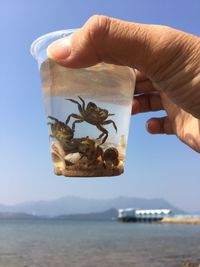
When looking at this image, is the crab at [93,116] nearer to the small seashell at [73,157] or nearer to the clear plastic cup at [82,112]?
the clear plastic cup at [82,112]

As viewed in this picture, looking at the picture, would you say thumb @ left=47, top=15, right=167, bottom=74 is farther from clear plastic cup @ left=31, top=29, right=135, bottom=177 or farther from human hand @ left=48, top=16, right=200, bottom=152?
clear plastic cup @ left=31, top=29, right=135, bottom=177

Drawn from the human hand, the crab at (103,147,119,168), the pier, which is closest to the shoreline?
the pier

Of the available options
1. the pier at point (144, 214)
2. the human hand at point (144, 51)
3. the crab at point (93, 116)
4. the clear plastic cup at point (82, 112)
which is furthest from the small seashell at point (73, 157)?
the pier at point (144, 214)

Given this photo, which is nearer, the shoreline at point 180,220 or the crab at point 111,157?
the crab at point 111,157

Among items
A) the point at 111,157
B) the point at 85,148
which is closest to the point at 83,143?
the point at 85,148

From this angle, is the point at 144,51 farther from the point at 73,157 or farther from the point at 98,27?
the point at 73,157

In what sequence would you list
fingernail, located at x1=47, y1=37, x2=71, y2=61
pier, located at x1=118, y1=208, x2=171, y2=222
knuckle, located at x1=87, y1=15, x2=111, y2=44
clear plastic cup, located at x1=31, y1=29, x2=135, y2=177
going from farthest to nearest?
pier, located at x1=118, y1=208, x2=171, y2=222
clear plastic cup, located at x1=31, y1=29, x2=135, y2=177
fingernail, located at x1=47, y1=37, x2=71, y2=61
knuckle, located at x1=87, y1=15, x2=111, y2=44

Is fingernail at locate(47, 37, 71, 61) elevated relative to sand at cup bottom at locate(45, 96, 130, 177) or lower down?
elevated

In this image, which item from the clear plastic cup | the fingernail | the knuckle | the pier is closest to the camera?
the knuckle
